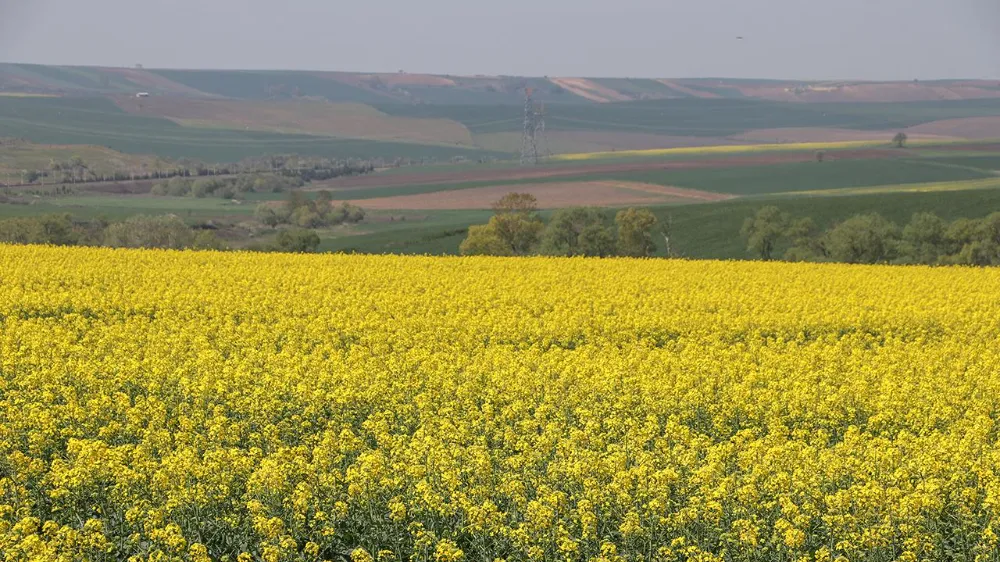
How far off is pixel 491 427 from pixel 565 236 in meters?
59.9

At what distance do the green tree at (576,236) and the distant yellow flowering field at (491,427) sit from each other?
40.9m

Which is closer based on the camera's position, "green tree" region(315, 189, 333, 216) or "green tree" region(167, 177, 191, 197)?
"green tree" region(315, 189, 333, 216)

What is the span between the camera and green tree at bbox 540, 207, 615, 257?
74.5m

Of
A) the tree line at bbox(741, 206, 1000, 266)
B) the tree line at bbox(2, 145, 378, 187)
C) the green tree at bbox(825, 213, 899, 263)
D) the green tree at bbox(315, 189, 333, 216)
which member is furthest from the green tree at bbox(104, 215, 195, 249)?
the tree line at bbox(2, 145, 378, 187)

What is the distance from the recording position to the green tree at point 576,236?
74475 millimetres

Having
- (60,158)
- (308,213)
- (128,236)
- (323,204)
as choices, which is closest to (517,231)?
(128,236)

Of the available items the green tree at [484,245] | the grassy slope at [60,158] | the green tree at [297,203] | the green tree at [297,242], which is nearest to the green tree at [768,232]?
the green tree at [484,245]

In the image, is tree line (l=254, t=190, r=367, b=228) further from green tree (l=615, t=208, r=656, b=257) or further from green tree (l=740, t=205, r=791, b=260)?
green tree (l=740, t=205, r=791, b=260)

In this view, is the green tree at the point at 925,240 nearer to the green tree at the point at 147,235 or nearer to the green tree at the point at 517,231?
the green tree at the point at 517,231

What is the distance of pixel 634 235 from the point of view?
75938 millimetres

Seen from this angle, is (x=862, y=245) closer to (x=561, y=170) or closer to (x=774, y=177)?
(x=774, y=177)

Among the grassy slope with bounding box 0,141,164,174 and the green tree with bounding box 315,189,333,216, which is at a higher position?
the green tree with bounding box 315,189,333,216

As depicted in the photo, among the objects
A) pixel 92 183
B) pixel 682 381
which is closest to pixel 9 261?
pixel 682 381

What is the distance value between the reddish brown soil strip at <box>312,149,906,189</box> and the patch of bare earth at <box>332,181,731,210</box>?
18076 millimetres
